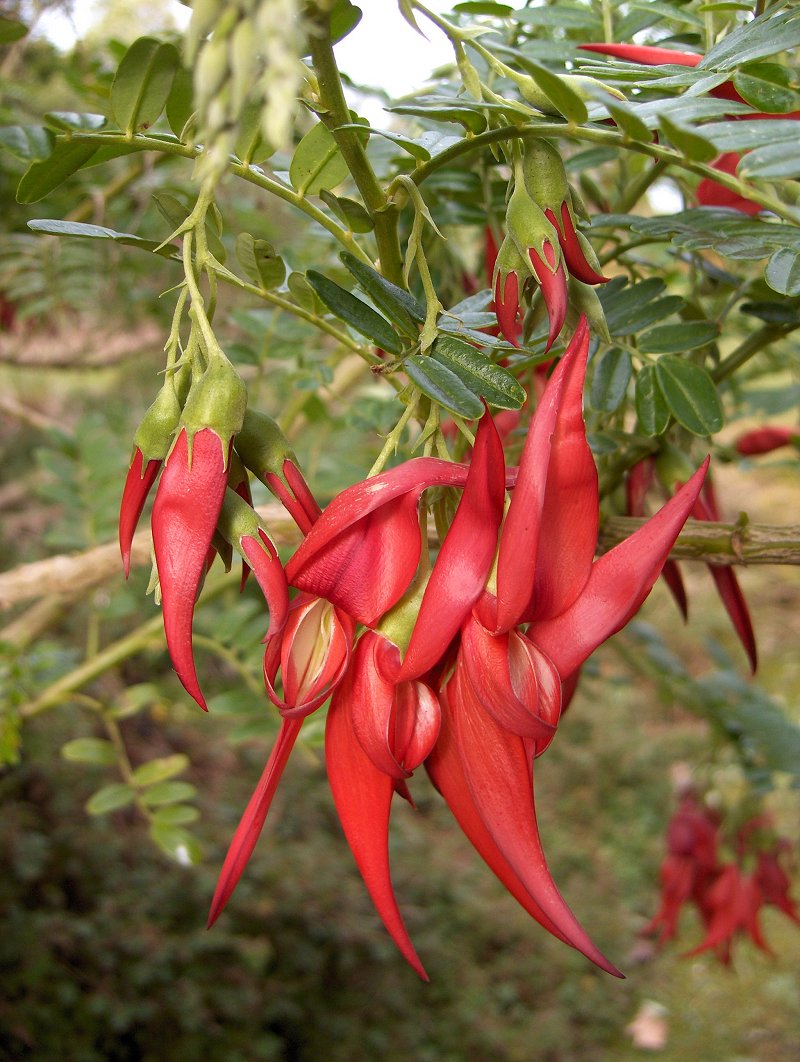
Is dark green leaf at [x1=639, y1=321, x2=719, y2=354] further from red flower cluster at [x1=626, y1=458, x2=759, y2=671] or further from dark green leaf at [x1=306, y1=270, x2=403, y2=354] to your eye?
dark green leaf at [x1=306, y1=270, x2=403, y2=354]

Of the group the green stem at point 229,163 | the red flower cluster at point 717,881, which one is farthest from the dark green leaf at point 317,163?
the red flower cluster at point 717,881

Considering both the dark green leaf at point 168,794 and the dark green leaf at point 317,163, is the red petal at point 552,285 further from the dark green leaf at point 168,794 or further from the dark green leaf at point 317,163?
the dark green leaf at point 168,794

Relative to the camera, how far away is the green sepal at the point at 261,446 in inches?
15.2

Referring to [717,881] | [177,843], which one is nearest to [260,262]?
[177,843]

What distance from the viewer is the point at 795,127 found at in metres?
0.34

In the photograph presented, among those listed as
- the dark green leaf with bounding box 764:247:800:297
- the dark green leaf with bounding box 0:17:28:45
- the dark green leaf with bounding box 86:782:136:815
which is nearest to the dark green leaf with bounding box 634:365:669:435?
the dark green leaf with bounding box 764:247:800:297

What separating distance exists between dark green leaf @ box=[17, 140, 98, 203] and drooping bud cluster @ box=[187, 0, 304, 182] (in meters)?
0.21

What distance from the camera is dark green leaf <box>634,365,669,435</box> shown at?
518mm

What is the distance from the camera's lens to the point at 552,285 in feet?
1.14

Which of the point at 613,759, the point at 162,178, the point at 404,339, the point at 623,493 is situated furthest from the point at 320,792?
the point at 404,339

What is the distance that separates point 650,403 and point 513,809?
0.27 m

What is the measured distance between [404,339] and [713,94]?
0.17 meters

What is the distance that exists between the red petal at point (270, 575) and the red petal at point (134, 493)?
1.8 inches

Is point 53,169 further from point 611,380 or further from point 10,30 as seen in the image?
point 611,380
